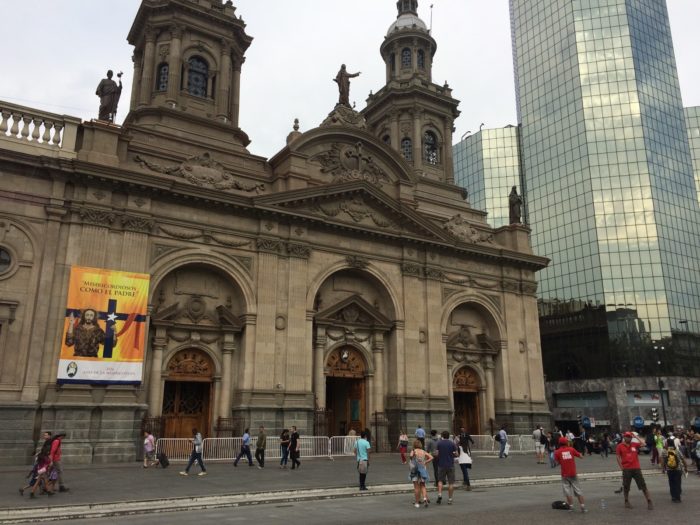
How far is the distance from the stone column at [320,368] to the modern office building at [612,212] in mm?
37430

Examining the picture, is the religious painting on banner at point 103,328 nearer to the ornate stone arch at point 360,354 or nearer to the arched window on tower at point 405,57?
the ornate stone arch at point 360,354

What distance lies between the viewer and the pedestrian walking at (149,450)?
872 inches

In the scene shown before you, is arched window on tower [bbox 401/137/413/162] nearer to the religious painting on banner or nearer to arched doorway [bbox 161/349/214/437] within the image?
arched doorway [bbox 161/349/214/437]

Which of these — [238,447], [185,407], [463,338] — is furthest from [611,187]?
[238,447]

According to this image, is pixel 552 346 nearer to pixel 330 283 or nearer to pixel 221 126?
pixel 330 283

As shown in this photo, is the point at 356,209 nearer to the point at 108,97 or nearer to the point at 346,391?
the point at 346,391

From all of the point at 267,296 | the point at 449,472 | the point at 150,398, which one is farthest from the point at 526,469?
the point at 150,398

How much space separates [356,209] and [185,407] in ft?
46.6

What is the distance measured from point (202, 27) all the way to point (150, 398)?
2385 cm

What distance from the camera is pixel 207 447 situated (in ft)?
82.3

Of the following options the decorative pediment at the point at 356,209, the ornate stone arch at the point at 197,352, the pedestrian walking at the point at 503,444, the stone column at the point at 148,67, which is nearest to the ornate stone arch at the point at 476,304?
the decorative pediment at the point at 356,209

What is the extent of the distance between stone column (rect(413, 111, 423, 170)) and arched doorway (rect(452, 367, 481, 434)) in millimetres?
15972

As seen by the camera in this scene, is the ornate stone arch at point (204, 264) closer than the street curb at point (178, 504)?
No

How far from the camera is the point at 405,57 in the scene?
1924 inches
